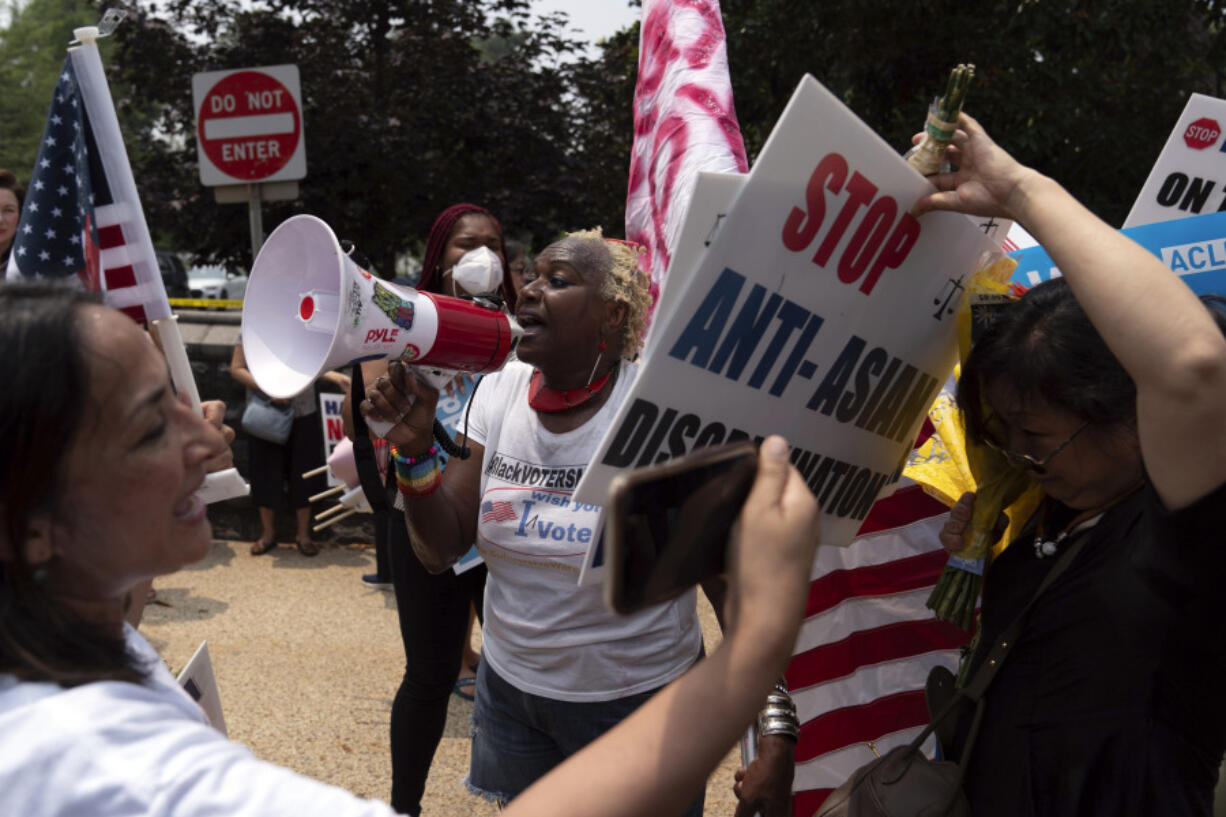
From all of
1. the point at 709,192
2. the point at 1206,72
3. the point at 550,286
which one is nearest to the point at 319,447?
the point at 550,286

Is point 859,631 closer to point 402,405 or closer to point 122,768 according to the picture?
point 402,405

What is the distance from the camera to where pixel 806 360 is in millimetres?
1704

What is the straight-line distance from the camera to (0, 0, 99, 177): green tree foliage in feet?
99.3

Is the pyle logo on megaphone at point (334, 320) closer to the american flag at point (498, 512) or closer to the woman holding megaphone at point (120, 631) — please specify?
the american flag at point (498, 512)

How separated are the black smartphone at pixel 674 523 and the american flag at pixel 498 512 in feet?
4.57

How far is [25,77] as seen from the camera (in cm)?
3378

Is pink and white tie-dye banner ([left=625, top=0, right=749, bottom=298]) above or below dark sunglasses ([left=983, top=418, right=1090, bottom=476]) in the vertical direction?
above

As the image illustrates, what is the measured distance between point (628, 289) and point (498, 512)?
2.29 feet

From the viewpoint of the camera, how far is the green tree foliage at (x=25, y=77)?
1192 inches

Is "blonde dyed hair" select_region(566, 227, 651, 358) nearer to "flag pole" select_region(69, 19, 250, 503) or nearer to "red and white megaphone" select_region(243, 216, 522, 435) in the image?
"red and white megaphone" select_region(243, 216, 522, 435)

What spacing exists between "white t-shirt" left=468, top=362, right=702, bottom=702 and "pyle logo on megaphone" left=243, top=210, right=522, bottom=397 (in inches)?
10.4

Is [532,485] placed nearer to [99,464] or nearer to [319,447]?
[99,464]

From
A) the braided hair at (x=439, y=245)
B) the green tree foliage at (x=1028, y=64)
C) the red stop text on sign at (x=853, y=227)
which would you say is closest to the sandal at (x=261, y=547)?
the braided hair at (x=439, y=245)

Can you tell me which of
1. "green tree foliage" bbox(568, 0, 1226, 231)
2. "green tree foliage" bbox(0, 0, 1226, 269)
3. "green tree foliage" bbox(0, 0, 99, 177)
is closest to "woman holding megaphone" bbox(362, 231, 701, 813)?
"green tree foliage" bbox(568, 0, 1226, 231)
